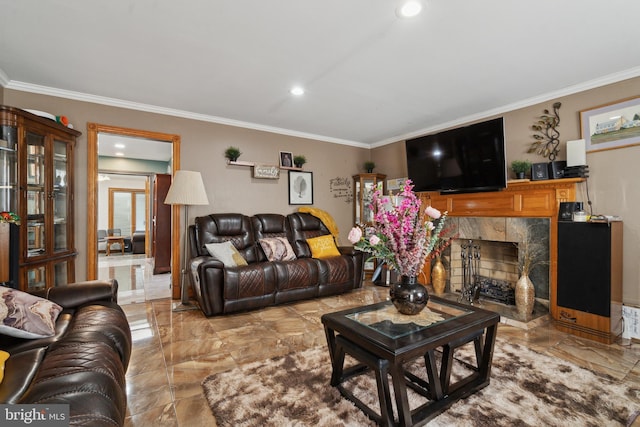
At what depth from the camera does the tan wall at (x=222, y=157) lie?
3.30 m

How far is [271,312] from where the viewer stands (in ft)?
10.8

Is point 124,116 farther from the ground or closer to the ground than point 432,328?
farther from the ground

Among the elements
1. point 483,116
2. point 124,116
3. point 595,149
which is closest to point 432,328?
point 595,149

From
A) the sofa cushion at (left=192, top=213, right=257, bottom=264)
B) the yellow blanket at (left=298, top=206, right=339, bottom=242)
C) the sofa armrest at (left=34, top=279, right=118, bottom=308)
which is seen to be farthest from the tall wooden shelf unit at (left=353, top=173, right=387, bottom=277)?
the sofa armrest at (left=34, top=279, right=118, bottom=308)

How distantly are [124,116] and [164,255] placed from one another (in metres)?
2.84

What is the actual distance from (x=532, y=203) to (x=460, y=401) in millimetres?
2436

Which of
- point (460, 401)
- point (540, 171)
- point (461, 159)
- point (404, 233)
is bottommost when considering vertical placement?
point (460, 401)

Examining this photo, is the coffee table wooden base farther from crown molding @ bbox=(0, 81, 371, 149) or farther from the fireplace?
crown molding @ bbox=(0, 81, 371, 149)

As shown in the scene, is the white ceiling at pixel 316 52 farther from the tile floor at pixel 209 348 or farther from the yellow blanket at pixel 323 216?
the tile floor at pixel 209 348

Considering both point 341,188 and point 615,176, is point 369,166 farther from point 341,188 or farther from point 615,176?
point 615,176

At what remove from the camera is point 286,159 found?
470cm

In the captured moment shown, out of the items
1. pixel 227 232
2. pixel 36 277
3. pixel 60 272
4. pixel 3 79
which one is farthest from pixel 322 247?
pixel 3 79

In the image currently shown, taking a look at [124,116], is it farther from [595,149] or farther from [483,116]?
[595,149]

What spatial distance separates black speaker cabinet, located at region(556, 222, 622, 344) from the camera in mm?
2543
